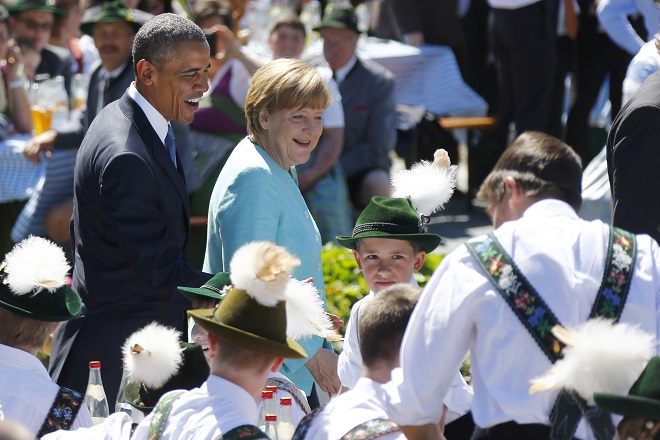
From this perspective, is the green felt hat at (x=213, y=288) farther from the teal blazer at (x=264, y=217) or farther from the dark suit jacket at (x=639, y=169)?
the dark suit jacket at (x=639, y=169)

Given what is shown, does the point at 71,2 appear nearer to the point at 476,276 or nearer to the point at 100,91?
the point at 100,91

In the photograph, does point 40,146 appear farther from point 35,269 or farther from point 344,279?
point 35,269

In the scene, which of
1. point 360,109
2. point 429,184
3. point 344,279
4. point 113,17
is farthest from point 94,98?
point 429,184

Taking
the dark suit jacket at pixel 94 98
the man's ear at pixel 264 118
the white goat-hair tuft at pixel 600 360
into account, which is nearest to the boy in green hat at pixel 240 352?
the white goat-hair tuft at pixel 600 360

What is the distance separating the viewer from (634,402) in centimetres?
271

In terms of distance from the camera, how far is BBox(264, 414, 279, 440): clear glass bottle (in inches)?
136

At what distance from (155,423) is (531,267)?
3.36 feet

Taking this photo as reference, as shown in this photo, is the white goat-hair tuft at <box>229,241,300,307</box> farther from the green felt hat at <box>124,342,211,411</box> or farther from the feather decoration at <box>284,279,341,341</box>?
the green felt hat at <box>124,342,211,411</box>

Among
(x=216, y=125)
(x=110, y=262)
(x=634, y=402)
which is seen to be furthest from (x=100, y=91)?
(x=634, y=402)

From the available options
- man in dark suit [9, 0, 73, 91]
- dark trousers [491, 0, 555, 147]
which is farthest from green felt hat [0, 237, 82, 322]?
dark trousers [491, 0, 555, 147]

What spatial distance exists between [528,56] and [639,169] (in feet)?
15.8

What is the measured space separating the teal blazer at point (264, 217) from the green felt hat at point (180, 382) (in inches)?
29.5

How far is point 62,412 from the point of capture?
3.51 m

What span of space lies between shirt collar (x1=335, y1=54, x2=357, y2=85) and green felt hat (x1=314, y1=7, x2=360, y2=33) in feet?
0.68
